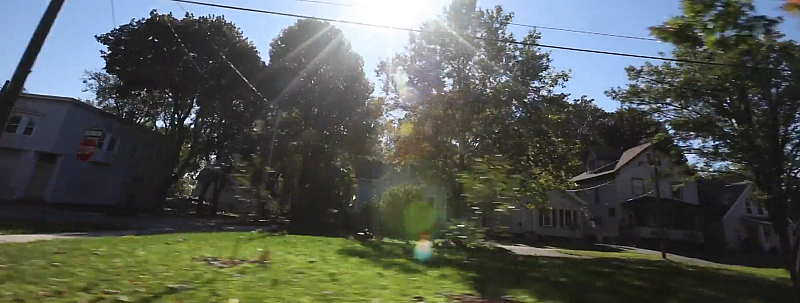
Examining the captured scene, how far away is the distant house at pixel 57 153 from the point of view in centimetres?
2886

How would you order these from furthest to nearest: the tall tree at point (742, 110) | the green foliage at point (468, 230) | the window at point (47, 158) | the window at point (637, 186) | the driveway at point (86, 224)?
the window at point (637, 186) → the window at point (47, 158) → the tall tree at point (742, 110) → the driveway at point (86, 224) → the green foliage at point (468, 230)

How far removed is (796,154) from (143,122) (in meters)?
42.4

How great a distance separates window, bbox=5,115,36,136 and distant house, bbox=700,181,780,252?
45890 millimetres

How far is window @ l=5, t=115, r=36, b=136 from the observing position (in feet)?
94.8

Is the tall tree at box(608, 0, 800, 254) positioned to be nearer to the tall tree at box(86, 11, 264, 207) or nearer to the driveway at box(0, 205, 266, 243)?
the driveway at box(0, 205, 266, 243)

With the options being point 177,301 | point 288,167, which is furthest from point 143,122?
point 177,301

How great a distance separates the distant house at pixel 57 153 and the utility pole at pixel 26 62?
22.8 m

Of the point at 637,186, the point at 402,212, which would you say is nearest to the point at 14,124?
the point at 402,212

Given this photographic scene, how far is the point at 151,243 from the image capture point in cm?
1133

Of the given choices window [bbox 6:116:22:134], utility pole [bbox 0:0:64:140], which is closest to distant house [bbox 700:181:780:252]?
utility pole [bbox 0:0:64:140]

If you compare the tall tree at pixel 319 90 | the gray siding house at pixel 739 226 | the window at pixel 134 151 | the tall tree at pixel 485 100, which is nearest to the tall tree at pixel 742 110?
the tall tree at pixel 485 100

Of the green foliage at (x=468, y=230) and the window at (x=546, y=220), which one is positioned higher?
the window at (x=546, y=220)

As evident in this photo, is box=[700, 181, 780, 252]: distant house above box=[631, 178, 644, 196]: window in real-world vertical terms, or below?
below

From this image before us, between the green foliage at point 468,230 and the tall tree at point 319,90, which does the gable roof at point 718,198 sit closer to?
the tall tree at point 319,90
